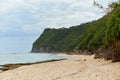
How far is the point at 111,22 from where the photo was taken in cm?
3688

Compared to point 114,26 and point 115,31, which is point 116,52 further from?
point 114,26

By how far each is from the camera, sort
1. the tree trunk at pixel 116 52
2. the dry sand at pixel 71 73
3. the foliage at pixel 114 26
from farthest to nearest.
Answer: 1. the tree trunk at pixel 116 52
2. the foliage at pixel 114 26
3. the dry sand at pixel 71 73

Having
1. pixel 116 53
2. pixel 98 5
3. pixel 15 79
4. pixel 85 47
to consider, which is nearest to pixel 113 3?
pixel 98 5

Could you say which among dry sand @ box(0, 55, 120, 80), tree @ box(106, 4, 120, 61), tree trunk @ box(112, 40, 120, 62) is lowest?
dry sand @ box(0, 55, 120, 80)

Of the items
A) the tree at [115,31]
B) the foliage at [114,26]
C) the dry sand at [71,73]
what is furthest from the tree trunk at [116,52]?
the dry sand at [71,73]

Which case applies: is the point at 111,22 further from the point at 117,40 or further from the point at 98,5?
the point at 98,5

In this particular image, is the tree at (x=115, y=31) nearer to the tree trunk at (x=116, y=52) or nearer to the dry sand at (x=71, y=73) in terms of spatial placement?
the tree trunk at (x=116, y=52)

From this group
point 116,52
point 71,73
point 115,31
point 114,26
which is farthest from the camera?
point 116,52

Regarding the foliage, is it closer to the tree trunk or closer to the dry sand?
the tree trunk

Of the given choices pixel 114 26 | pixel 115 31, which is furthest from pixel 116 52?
pixel 114 26

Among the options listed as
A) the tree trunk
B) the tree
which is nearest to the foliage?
the tree

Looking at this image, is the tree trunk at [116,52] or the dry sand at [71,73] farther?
the tree trunk at [116,52]

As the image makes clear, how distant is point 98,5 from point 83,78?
2237 centimetres

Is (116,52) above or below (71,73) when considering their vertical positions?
above
